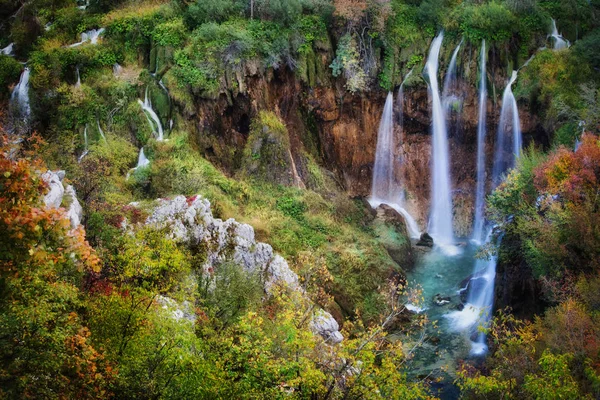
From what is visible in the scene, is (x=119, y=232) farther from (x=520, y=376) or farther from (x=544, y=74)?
(x=544, y=74)

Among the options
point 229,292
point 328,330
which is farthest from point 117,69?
point 328,330

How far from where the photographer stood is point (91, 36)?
27.7m

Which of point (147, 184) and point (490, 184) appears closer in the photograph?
point (147, 184)

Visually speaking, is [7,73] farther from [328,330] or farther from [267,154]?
[328,330]

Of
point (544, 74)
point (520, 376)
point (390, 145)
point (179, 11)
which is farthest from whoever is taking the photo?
point (390, 145)

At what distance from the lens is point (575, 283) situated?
52.1 ft

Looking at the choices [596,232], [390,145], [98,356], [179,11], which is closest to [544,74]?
[390,145]

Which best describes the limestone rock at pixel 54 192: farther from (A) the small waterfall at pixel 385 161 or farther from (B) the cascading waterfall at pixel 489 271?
(A) the small waterfall at pixel 385 161

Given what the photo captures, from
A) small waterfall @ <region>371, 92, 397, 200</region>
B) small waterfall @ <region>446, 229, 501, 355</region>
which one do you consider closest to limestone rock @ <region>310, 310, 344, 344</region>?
small waterfall @ <region>446, 229, 501, 355</region>

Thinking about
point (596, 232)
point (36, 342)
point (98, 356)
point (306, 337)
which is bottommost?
point (596, 232)

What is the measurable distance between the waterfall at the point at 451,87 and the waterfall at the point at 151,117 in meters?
15.7

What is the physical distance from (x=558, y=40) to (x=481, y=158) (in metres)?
7.36

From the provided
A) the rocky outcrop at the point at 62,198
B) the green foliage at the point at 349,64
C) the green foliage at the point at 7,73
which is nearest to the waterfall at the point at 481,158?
the green foliage at the point at 349,64

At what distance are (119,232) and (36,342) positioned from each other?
24.8 ft
